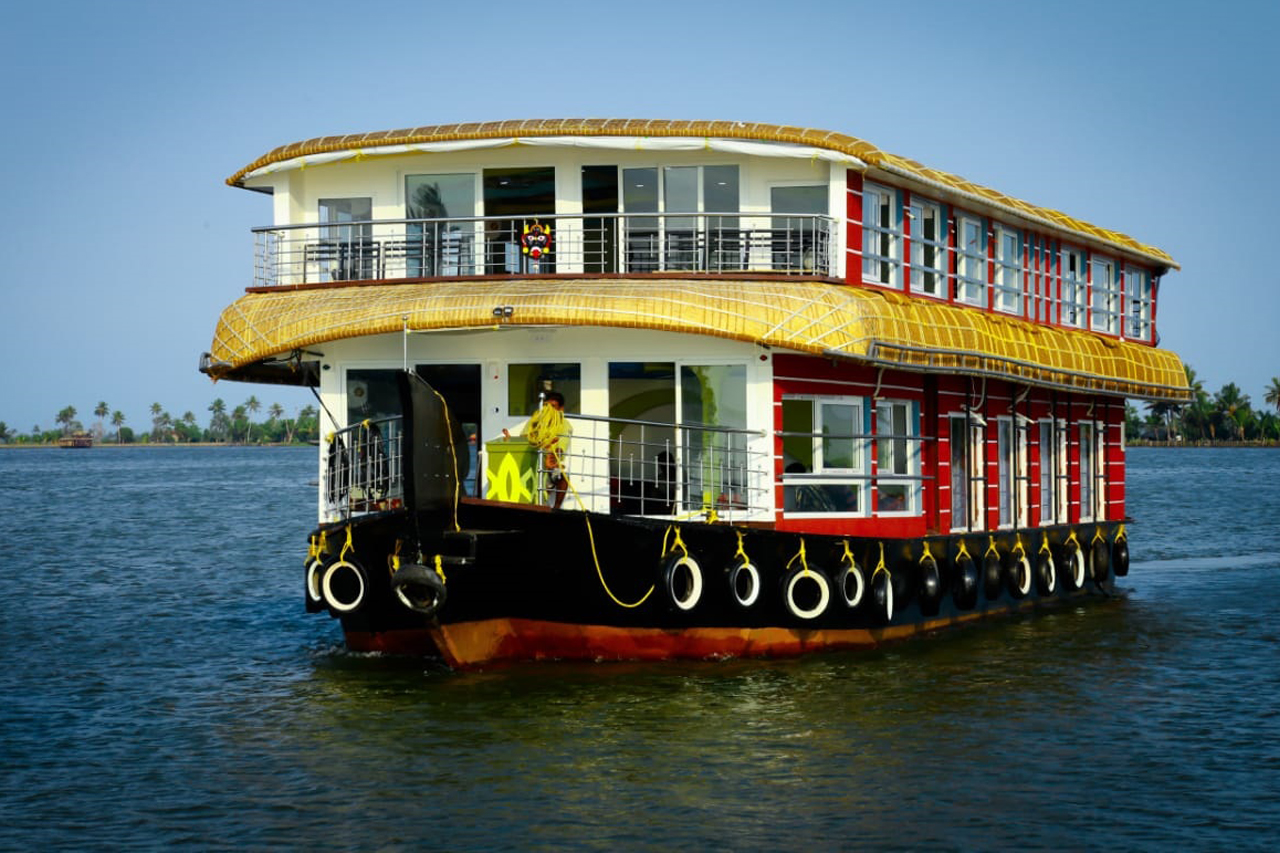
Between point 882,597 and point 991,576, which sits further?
point 991,576

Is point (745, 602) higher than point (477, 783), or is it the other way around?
point (745, 602)

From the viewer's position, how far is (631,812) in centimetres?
1175

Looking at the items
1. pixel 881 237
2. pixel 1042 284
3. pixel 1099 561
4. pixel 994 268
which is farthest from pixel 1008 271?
pixel 1099 561

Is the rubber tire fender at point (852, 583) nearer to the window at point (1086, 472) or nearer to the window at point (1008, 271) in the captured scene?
the window at point (1008, 271)

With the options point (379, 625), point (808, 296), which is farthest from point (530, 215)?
point (379, 625)

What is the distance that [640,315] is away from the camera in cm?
1571

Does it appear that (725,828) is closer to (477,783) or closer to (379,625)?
(477,783)

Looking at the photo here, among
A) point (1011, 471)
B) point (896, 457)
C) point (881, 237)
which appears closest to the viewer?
Result: point (881, 237)

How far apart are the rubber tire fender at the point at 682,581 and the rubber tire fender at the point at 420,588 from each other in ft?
6.95

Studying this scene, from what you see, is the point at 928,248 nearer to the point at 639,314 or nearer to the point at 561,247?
the point at 561,247

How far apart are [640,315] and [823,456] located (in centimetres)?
311

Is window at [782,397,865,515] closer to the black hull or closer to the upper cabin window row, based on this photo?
the black hull

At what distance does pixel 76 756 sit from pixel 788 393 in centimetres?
786

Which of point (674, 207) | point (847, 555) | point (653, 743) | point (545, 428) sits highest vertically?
point (674, 207)
